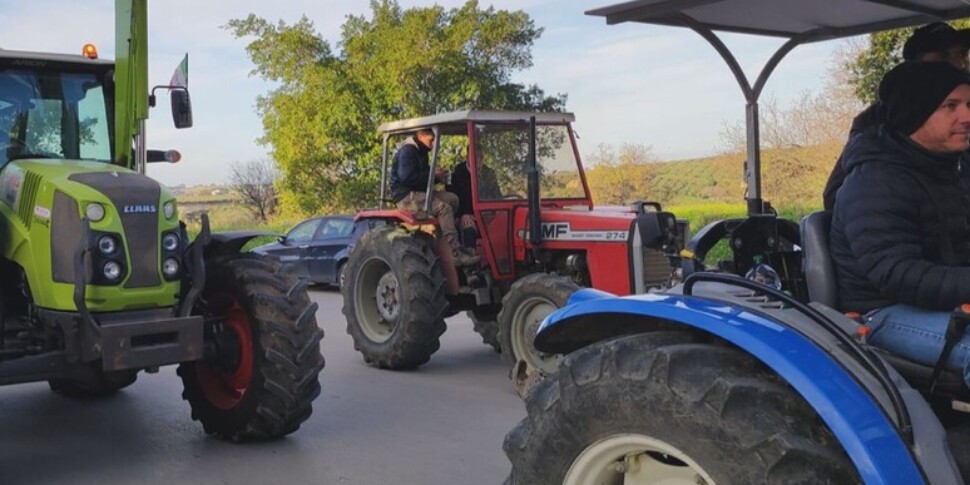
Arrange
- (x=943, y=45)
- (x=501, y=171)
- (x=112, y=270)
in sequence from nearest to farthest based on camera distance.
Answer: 1. (x=943, y=45)
2. (x=112, y=270)
3. (x=501, y=171)

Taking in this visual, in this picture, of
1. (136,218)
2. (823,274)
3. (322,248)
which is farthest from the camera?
(322,248)

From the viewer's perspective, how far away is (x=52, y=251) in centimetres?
531

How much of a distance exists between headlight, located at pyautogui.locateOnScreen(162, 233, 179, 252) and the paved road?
1.30 metres

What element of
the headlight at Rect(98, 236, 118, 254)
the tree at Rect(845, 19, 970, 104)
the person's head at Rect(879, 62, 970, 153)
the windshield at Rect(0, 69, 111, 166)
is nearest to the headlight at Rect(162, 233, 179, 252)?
the headlight at Rect(98, 236, 118, 254)

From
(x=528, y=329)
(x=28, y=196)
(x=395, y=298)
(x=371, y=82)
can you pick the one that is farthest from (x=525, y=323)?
(x=371, y=82)

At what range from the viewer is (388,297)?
9.05 metres

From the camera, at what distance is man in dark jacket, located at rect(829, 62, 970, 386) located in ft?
8.94

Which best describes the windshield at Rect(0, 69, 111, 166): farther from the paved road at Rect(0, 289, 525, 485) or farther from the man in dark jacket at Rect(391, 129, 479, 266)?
the man in dark jacket at Rect(391, 129, 479, 266)

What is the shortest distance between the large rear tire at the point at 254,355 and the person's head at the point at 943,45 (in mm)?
3909

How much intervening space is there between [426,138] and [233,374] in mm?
3487

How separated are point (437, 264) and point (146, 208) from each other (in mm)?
3422

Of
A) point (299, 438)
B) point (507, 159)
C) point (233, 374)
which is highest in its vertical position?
point (507, 159)

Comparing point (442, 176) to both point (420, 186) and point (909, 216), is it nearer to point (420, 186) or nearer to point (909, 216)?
point (420, 186)

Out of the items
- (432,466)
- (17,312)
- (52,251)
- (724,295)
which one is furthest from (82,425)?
(724,295)
